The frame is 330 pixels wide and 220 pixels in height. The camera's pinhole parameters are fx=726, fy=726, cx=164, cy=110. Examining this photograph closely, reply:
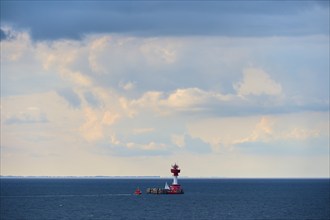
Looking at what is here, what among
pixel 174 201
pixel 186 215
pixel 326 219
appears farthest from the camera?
pixel 174 201

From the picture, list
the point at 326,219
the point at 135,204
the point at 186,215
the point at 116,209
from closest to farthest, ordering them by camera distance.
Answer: the point at 326,219 < the point at 186,215 < the point at 116,209 < the point at 135,204

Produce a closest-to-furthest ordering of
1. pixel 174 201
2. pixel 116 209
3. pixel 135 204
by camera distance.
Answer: pixel 116 209 → pixel 135 204 → pixel 174 201

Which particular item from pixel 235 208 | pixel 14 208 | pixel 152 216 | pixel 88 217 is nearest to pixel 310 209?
pixel 235 208

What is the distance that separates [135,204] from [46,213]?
38.1 metres

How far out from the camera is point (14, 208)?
548 feet

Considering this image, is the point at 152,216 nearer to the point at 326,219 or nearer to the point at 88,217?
the point at 88,217

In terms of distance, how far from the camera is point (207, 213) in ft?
496

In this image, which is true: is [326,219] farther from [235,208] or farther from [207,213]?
[235,208]

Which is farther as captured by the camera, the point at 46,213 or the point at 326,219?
the point at 46,213

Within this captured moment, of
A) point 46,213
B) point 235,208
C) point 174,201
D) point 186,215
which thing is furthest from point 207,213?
point 174,201

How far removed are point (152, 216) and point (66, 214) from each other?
57.4 ft

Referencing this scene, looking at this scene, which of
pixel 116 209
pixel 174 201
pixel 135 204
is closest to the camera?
pixel 116 209

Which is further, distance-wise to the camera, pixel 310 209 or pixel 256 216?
pixel 310 209

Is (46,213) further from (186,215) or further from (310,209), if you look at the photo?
(310,209)
